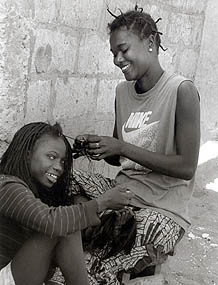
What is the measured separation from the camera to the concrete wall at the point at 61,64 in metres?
2.63

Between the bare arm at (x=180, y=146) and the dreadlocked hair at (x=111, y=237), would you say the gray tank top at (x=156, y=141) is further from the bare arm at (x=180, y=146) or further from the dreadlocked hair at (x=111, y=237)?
the dreadlocked hair at (x=111, y=237)

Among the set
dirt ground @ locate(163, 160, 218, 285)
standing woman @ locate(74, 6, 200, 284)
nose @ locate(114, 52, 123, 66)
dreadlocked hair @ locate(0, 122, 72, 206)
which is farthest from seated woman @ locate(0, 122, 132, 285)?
dirt ground @ locate(163, 160, 218, 285)

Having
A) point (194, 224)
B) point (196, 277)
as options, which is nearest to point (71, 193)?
point (196, 277)

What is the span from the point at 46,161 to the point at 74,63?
107 cm

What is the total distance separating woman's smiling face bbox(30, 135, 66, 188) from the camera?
7.60ft

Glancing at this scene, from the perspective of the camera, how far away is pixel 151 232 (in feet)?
8.16

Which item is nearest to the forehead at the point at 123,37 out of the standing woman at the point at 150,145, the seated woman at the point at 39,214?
the standing woman at the point at 150,145

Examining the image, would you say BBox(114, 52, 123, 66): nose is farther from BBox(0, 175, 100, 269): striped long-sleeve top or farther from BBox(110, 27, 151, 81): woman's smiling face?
BBox(0, 175, 100, 269): striped long-sleeve top

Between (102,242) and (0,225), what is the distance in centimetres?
51

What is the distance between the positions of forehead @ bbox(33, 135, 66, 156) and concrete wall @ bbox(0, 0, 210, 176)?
391 mm

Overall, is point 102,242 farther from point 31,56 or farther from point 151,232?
point 31,56

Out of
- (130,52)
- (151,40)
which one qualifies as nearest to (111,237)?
(130,52)

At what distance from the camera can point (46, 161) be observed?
7.59 ft

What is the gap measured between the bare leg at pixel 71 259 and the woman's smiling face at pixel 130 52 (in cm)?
88
